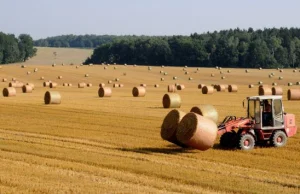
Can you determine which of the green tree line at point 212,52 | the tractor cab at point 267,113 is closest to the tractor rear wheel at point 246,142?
the tractor cab at point 267,113

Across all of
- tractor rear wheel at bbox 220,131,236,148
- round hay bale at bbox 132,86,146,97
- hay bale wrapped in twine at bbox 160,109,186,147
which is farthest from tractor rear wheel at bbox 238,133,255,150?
round hay bale at bbox 132,86,146,97

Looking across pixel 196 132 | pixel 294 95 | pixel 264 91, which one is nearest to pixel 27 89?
pixel 264 91

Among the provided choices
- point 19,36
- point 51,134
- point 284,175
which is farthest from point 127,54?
point 284,175

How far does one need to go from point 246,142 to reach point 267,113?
1.73 m

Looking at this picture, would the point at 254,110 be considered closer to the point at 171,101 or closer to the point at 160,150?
the point at 160,150

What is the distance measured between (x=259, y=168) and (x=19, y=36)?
151 metres

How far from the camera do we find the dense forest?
147875 mm

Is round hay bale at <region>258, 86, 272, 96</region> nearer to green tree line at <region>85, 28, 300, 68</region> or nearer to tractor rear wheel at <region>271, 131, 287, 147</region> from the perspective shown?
tractor rear wheel at <region>271, 131, 287, 147</region>

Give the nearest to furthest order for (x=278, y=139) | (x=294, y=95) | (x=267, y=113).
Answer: (x=278, y=139) < (x=267, y=113) < (x=294, y=95)

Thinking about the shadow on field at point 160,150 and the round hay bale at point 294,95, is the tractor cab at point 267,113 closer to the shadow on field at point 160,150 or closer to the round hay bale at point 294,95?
the shadow on field at point 160,150

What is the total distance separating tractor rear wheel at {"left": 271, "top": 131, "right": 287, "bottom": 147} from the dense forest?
413ft

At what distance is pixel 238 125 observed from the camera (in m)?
22.6

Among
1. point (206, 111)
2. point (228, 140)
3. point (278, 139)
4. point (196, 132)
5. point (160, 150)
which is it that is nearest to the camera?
point (196, 132)

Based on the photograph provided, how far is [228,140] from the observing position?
2248 centimetres
